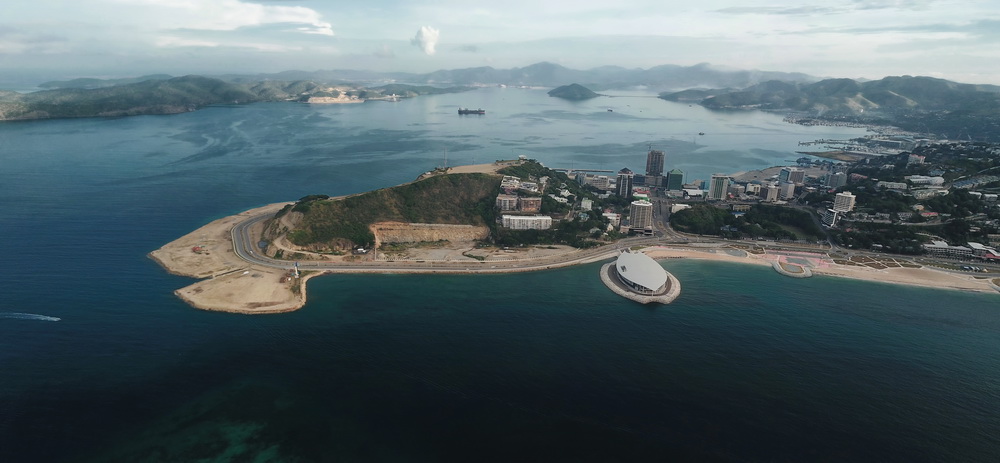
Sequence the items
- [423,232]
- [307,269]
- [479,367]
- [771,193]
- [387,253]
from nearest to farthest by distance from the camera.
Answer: [479,367], [307,269], [387,253], [423,232], [771,193]

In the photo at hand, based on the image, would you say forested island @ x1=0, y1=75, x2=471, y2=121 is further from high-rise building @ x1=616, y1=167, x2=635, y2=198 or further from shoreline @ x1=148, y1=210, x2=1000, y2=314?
high-rise building @ x1=616, y1=167, x2=635, y2=198

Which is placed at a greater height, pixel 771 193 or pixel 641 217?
pixel 771 193

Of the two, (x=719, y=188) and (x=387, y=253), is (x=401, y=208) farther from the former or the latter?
(x=719, y=188)

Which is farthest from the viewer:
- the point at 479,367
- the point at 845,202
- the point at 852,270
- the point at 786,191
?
the point at 786,191

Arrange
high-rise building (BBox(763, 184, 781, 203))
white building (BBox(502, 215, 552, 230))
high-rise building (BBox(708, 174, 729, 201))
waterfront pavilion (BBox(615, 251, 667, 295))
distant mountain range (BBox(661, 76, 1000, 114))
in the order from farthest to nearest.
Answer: distant mountain range (BBox(661, 76, 1000, 114)), high-rise building (BBox(708, 174, 729, 201)), high-rise building (BBox(763, 184, 781, 203)), white building (BBox(502, 215, 552, 230)), waterfront pavilion (BBox(615, 251, 667, 295))

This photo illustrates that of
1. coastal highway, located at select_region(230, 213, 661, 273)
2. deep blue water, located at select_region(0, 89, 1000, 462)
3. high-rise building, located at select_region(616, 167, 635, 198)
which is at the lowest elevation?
deep blue water, located at select_region(0, 89, 1000, 462)

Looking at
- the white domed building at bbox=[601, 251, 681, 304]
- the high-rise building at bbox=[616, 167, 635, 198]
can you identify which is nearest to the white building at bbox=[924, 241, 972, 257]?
the white domed building at bbox=[601, 251, 681, 304]

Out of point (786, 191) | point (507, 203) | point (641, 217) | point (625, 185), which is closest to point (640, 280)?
point (641, 217)

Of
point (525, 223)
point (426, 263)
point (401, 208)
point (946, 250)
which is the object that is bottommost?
point (426, 263)
